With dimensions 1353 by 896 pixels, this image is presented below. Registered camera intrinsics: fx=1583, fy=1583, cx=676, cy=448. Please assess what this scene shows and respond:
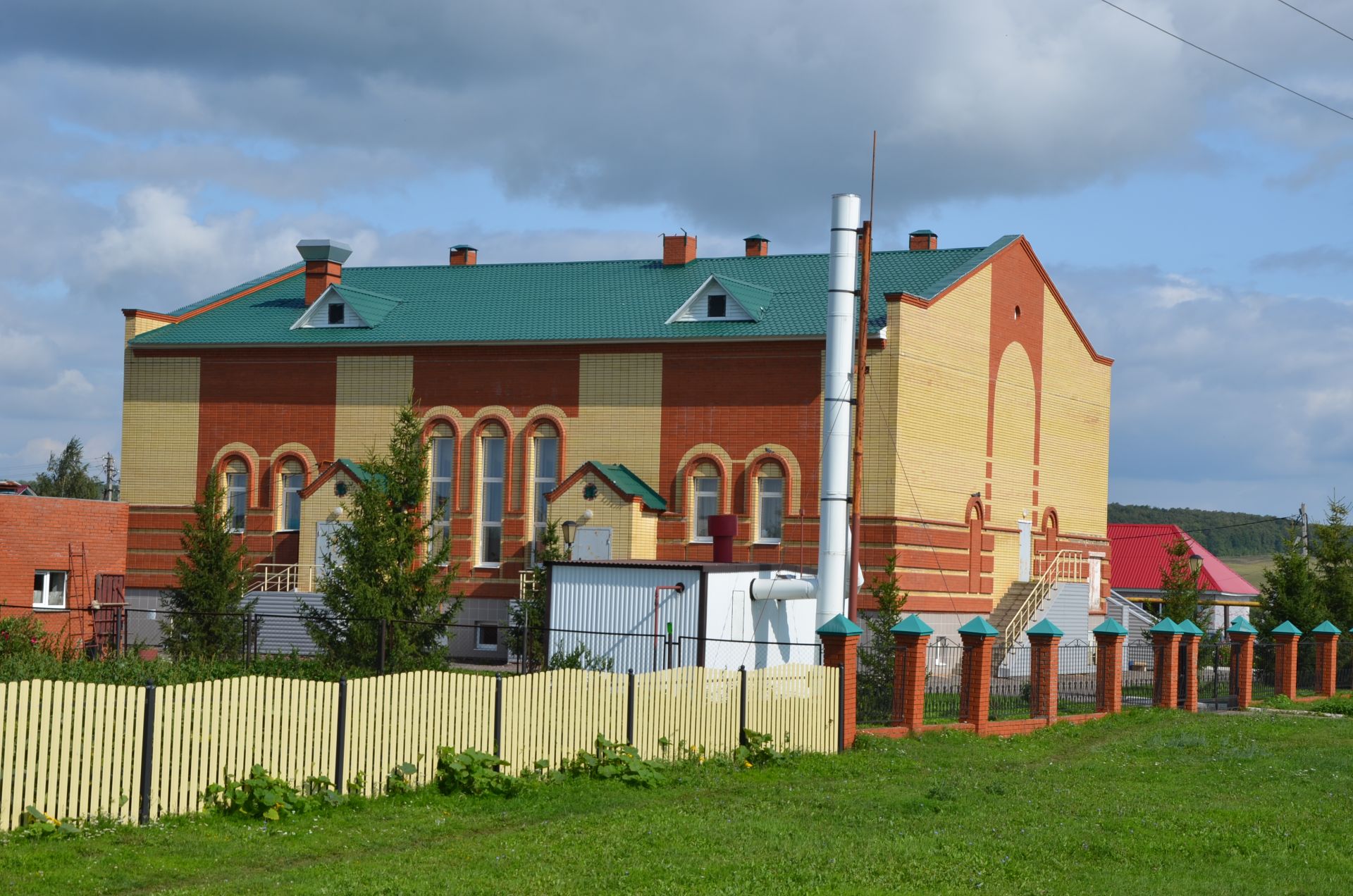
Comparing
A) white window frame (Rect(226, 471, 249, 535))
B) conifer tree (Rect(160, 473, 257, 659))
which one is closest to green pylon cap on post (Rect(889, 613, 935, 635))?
conifer tree (Rect(160, 473, 257, 659))

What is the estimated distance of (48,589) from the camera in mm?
43062

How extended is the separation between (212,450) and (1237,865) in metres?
36.2

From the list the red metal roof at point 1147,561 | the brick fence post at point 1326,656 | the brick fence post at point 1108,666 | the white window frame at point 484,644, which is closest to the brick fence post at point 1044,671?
the brick fence post at point 1108,666

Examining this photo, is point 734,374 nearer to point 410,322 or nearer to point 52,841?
point 410,322

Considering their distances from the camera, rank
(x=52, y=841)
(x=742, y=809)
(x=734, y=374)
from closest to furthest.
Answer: (x=52, y=841), (x=742, y=809), (x=734, y=374)

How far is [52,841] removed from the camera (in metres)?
13.8

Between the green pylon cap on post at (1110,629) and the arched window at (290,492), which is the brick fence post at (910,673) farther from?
the arched window at (290,492)

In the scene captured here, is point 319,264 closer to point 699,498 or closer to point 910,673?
point 699,498

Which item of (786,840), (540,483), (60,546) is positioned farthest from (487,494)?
(786,840)

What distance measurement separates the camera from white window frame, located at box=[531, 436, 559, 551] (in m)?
42.5

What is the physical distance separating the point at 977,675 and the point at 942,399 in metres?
16.1

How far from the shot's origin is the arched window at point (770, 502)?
133 feet

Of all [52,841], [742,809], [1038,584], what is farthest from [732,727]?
[1038,584]

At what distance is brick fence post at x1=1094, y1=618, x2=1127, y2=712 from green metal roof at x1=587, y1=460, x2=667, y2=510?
13951 mm
